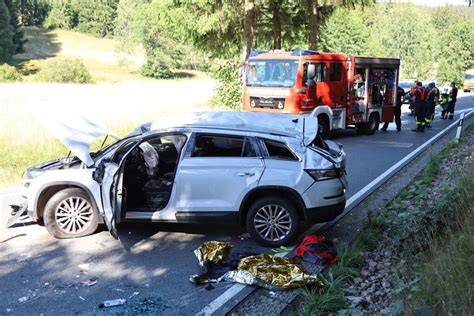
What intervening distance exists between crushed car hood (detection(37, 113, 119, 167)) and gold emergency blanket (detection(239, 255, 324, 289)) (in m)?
2.39

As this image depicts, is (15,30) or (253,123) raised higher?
(15,30)

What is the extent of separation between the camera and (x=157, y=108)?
22.0m

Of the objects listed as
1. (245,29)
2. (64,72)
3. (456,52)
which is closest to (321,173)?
(245,29)

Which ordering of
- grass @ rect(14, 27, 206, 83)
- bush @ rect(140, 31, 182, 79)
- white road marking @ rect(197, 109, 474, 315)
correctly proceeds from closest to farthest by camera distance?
white road marking @ rect(197, 109, 474, 315), grass @ rect(14, 27, 206, 83), bush @ rect(140, 31, 182, 79)

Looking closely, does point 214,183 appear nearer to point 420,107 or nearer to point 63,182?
point 63,182

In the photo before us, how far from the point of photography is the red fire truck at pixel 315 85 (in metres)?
15.4

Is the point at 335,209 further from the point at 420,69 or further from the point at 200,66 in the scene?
the point at 200,66

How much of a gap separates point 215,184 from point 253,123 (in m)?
1.00

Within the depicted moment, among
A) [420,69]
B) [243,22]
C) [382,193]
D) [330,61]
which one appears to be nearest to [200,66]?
[420,69]

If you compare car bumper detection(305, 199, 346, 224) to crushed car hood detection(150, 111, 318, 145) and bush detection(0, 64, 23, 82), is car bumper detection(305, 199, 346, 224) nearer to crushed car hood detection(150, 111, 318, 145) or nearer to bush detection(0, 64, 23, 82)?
crushed car hood detection(150, 111, 318, 145)

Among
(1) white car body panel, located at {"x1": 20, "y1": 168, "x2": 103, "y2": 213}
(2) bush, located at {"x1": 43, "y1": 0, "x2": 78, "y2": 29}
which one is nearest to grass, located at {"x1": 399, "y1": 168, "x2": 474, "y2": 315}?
(1) white car body panel, located at {"x1": 20, "y1": 168, "x2": 103, "y2": 213}

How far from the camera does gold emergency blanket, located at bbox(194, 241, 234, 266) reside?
A: 5.54 metres

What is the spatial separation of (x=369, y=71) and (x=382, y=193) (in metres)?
10.1

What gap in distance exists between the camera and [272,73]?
52.3 feet
